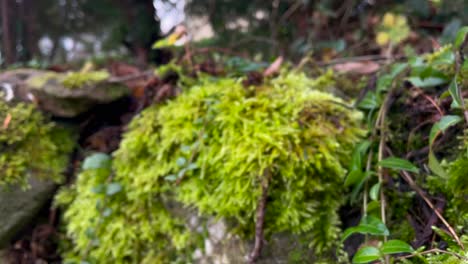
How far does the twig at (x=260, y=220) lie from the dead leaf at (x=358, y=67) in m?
1.01

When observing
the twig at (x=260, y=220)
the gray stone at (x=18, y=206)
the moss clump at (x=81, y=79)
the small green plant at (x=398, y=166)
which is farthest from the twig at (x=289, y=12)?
the gray stone at (x=18, y=206)

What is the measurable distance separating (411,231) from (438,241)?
9cm

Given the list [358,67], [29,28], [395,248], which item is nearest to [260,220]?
[395,248]

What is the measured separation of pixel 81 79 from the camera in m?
1.80

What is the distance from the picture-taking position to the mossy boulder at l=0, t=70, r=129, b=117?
1772 millimetres

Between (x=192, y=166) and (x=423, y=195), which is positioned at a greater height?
(x=192, y=166)

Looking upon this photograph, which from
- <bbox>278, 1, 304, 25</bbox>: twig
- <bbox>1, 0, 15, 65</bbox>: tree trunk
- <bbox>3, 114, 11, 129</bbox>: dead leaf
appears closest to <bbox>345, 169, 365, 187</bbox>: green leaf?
<bbox>3, 114, 11, 129</bbox>: dead leaf

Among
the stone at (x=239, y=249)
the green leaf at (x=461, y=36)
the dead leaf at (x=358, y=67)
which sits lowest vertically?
the stone at (x=239, y=249)

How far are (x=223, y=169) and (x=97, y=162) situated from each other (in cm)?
65

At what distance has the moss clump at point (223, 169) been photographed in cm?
119

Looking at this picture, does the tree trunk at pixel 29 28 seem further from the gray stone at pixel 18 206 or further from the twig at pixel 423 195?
the twig at pixel 423 195

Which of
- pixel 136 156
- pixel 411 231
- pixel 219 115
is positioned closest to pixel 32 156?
pixel 136 156

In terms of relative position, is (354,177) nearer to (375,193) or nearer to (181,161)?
(375,193)

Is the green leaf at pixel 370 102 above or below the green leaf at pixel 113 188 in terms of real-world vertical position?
above
